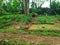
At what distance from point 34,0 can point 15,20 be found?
6432 mm

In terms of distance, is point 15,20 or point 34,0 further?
point 34,0

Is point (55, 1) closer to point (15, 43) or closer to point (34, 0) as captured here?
point (34, 0)

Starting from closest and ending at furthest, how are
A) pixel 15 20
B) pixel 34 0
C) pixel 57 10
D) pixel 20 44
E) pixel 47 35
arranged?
pixel 20 44 → pixel 47 35 → pixel 15 20 → pixel 57 10 → pixel 34 0

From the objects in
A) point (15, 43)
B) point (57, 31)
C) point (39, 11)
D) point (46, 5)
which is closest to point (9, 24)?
point (57, 31)

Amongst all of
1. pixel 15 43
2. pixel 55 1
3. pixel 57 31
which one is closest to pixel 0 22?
pixel 57 31

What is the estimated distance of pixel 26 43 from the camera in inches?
217

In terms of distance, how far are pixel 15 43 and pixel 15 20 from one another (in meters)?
5.31

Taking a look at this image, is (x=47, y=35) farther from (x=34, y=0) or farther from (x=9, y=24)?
(x=34, y=0)

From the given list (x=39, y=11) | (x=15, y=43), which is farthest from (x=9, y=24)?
(x=39, y=11)

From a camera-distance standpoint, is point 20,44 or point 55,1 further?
point 55,1

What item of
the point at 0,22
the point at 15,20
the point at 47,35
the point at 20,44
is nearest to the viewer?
the point at 20,44

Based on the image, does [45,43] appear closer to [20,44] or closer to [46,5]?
[20,44]

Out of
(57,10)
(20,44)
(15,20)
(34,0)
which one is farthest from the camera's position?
(34,0)

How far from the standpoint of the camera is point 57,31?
25.5ft
